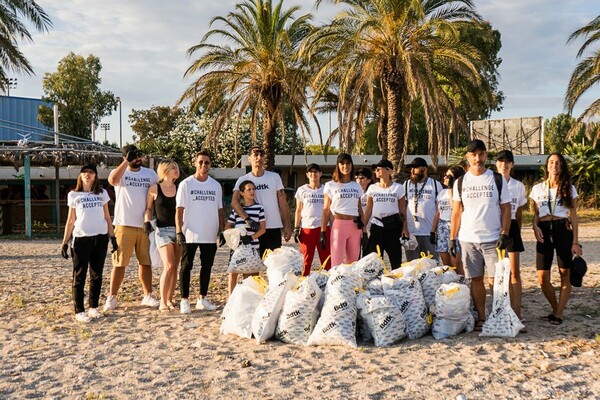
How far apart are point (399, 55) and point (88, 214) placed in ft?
37.2

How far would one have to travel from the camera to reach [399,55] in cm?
1577

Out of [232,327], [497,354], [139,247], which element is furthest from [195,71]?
[497,354]

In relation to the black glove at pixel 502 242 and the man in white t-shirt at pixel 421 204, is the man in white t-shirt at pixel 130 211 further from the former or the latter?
the black glove at pixel 502 242

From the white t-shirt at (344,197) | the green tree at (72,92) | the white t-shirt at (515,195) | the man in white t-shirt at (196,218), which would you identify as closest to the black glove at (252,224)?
the man in white t-shirt at (196,218)

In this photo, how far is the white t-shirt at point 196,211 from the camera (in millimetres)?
6465

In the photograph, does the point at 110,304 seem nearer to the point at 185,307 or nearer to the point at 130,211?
the point at 185,307

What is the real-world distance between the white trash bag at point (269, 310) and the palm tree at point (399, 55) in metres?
10.4

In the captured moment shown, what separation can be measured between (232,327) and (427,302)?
73.3 inches

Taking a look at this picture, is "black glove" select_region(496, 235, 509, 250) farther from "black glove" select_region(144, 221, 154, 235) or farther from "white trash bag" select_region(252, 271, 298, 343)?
"black glove" select_region(144, 221, 154, 235)

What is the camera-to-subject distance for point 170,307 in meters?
6.71

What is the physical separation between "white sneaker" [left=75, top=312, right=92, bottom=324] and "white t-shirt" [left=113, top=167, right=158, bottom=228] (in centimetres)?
107

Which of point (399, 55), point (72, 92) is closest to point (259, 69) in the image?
point (399, 55)

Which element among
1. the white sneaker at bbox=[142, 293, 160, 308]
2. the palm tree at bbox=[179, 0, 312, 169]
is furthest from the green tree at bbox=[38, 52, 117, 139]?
the white sneaker at bbox=[142, 293, 160, 308]

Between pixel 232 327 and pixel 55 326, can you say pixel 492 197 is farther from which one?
pixel 55 326
